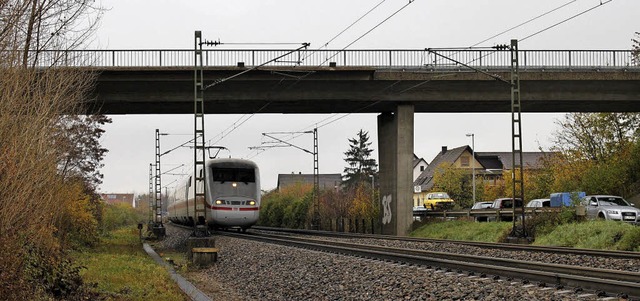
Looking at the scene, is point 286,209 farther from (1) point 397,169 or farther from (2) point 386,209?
(1) point 397,169

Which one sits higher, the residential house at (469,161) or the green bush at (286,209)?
the residential house at (469,161)

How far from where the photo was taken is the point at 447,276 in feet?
50.9

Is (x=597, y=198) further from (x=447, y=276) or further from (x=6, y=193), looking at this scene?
(x=6, y=193)

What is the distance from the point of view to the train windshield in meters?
37.8

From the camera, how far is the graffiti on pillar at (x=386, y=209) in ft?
138

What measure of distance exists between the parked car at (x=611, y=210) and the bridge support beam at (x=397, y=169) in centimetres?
904

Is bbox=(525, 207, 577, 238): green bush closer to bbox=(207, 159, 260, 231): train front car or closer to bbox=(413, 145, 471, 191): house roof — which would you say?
bbox=(207, 159, 260, 231): train front car

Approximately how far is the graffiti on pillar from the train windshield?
7.60 meters

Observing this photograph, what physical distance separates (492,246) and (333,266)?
7785mm

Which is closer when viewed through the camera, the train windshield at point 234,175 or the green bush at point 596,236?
the green bush at point 596,236

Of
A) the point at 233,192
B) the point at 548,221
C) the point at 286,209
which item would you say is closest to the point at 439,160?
the point at 286,209

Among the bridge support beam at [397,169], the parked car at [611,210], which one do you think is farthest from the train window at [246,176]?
the parked car at [611,210]

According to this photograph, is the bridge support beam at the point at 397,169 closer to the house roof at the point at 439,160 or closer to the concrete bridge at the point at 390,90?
the concrete bridge at the point at 390,90

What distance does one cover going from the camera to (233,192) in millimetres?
38156
